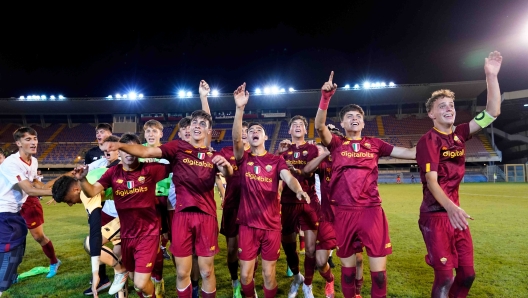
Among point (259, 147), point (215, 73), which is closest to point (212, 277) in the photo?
point (259, 147)

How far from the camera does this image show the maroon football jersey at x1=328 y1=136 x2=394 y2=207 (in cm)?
367

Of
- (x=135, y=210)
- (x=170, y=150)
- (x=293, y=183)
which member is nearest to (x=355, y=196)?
(x=293, y=183)

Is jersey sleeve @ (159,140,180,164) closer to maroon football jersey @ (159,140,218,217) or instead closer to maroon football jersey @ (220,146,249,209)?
maroon football jersey @ (159,140,218,217)

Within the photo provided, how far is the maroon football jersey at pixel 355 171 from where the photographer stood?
367 cm

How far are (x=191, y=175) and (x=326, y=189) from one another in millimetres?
2098

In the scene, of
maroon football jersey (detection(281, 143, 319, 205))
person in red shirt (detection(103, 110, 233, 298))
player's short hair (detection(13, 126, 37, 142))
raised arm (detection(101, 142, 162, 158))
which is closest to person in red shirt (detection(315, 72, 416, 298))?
maroon football jersey (detection(281, 143, 319, 205))

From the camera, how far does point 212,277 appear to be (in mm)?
3658

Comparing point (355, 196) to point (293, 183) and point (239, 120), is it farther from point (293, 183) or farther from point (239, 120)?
point (239, 120)

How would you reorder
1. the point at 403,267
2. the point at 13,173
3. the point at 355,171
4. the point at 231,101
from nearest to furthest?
the point at 355,171, the point at 13,173, the point at 403,267, the point at 231,101

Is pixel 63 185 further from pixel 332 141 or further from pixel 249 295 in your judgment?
pixel 332 141

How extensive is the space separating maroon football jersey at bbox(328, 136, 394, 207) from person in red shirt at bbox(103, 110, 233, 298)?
4.52 ft

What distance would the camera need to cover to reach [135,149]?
335cm

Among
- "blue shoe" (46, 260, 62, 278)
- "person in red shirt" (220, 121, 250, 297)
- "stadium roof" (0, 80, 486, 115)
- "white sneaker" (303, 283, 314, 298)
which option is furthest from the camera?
"stadium roof" (0, 80, 486, 115)

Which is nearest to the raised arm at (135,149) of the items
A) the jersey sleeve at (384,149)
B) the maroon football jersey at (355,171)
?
the maroon football jersey at (355,171)
